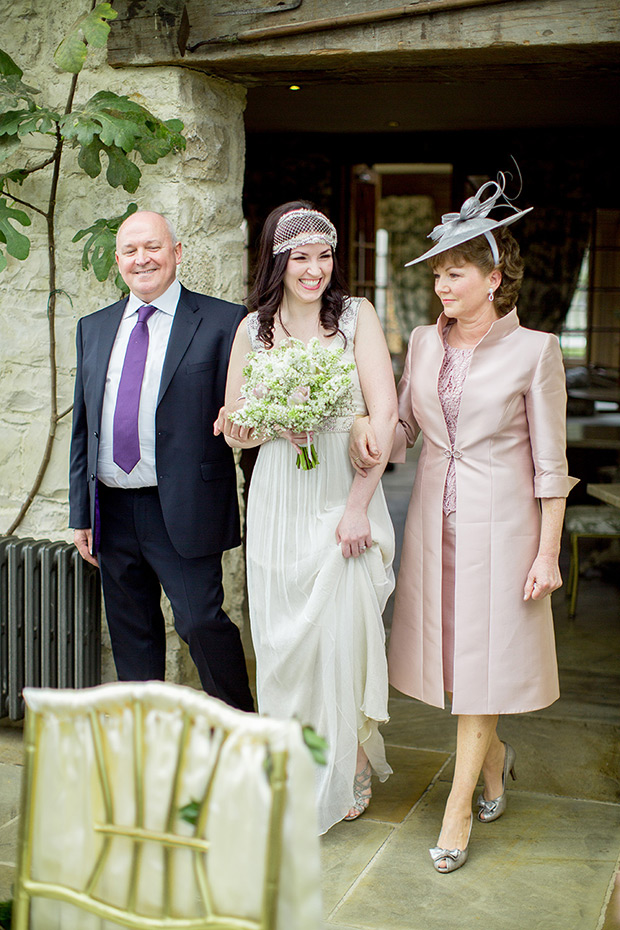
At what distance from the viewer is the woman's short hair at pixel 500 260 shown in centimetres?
283

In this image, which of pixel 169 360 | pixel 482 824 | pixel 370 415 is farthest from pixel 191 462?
pixel 482 824

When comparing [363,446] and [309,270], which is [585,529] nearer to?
[363,446]

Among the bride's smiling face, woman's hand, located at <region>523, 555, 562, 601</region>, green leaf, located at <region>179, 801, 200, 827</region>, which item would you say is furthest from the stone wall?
green leaf, located at <region>179, 801, 200, 827</region>

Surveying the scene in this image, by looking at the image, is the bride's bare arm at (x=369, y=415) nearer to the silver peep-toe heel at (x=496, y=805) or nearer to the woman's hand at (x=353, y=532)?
the woman's hand at (x=353, y=532)

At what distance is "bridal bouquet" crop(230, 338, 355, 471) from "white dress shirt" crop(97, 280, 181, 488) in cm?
53

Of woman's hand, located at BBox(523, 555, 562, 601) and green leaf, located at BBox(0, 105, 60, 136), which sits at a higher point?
green leaf, located at BBox(0, 105, 60, 136)

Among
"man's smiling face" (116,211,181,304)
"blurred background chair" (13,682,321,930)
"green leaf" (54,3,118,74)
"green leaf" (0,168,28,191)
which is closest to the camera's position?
"blurred background chair" (13,682,321,930)

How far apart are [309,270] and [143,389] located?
2.32ft

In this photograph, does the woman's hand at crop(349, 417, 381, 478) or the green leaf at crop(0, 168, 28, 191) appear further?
the green leaf at crop(0, 168, 28, 191)

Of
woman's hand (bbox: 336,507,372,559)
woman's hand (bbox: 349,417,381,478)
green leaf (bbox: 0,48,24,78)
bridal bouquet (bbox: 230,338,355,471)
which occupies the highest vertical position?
green leaf (bbox: 0,48,24,78)

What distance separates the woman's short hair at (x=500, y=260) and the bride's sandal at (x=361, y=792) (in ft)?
5.05

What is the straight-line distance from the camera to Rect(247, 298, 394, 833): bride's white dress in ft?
9.81

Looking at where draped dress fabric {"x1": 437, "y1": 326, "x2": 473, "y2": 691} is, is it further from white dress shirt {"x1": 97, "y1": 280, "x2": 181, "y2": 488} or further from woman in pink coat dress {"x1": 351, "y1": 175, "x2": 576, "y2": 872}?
white dress shirt {"x1": 97, "y1": 280, "x2": 181, "y2": 488}

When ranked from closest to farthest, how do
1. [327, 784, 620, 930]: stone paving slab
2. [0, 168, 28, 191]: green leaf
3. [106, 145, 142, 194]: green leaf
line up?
[327, 784, 620, 930]: stone paving slab
[106, 145, 142, 194]: green leaf
[0, 168, 28, 191]: green leaf
